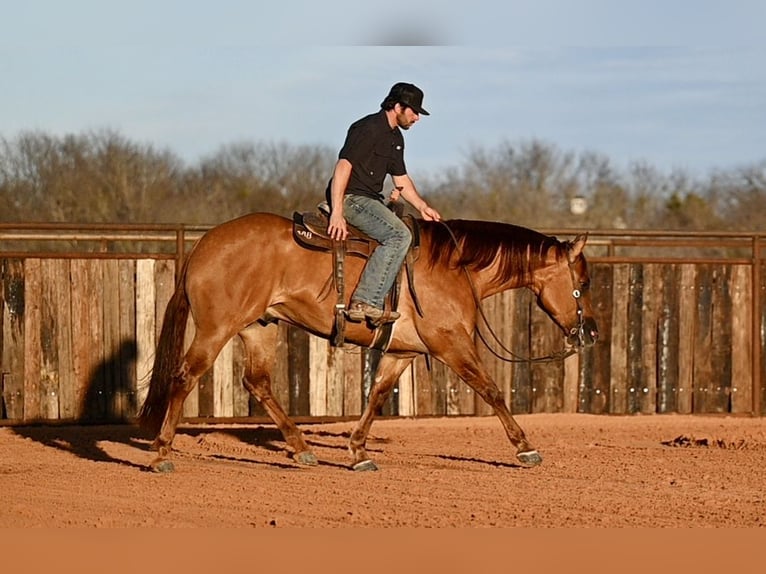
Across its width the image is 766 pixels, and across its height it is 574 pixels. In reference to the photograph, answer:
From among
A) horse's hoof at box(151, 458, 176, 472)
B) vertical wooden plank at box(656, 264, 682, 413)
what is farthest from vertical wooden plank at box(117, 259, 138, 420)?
vertical wooden plank at box(656, 264, 682, 413)

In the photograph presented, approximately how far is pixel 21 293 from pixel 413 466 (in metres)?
5.04

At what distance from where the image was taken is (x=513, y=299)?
14258 mm

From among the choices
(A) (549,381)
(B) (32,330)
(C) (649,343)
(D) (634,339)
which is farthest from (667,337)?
(B) (32,330)

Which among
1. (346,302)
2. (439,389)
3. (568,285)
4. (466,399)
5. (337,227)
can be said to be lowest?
(466,399)

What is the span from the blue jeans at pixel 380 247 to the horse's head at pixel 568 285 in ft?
4.32

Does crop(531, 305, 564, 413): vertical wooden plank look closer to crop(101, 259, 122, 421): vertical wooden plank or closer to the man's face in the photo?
crop(101, 259, 122, 421): vertical wooden plank

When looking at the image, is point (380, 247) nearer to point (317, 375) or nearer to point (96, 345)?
point (317, 375)

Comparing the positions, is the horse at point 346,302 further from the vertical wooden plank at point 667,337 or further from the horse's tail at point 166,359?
the vertical wooden plank at point 667,337

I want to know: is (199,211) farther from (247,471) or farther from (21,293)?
(247,471)

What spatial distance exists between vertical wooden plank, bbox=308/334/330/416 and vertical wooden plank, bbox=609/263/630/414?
3.28 metres

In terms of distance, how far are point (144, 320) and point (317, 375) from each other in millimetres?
1950

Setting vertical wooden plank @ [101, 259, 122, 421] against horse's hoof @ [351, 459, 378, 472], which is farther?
vertical wooden plank @ [101, 259, 122, 421]

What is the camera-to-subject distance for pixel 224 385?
1367 cm

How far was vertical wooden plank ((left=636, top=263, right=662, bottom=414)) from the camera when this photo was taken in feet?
47.7
